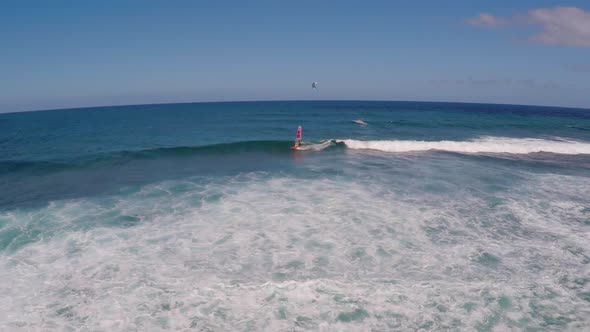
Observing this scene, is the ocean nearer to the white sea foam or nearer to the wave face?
the white sea foam

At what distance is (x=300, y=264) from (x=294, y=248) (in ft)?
3.20

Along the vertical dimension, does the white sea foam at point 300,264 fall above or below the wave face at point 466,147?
below

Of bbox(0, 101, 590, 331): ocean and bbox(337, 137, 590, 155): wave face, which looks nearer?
bbox(0, 101, 590, 331): ocean

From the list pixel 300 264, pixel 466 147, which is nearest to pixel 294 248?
pixel 300 264

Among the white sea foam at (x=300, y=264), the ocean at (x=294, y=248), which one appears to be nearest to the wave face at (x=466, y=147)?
the ocean at (x=294, y=248)

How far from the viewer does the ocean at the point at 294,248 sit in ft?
24.9

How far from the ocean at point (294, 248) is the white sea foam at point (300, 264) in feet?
0.14

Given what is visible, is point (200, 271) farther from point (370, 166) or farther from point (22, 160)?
point (22, 160)

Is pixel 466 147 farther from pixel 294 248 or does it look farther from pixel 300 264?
pixel 300 264

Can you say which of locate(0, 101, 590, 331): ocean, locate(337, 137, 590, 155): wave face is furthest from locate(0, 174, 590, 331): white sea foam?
locate(337, 137, 590, 155): wave face

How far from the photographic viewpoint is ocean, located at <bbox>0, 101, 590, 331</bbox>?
758cm

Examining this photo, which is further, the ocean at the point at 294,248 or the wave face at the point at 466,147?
the wave face at the point at 466,147

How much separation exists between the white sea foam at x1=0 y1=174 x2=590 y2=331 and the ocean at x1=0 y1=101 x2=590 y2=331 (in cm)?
4

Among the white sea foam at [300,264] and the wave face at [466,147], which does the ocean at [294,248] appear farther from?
the wave face at [466,147]
